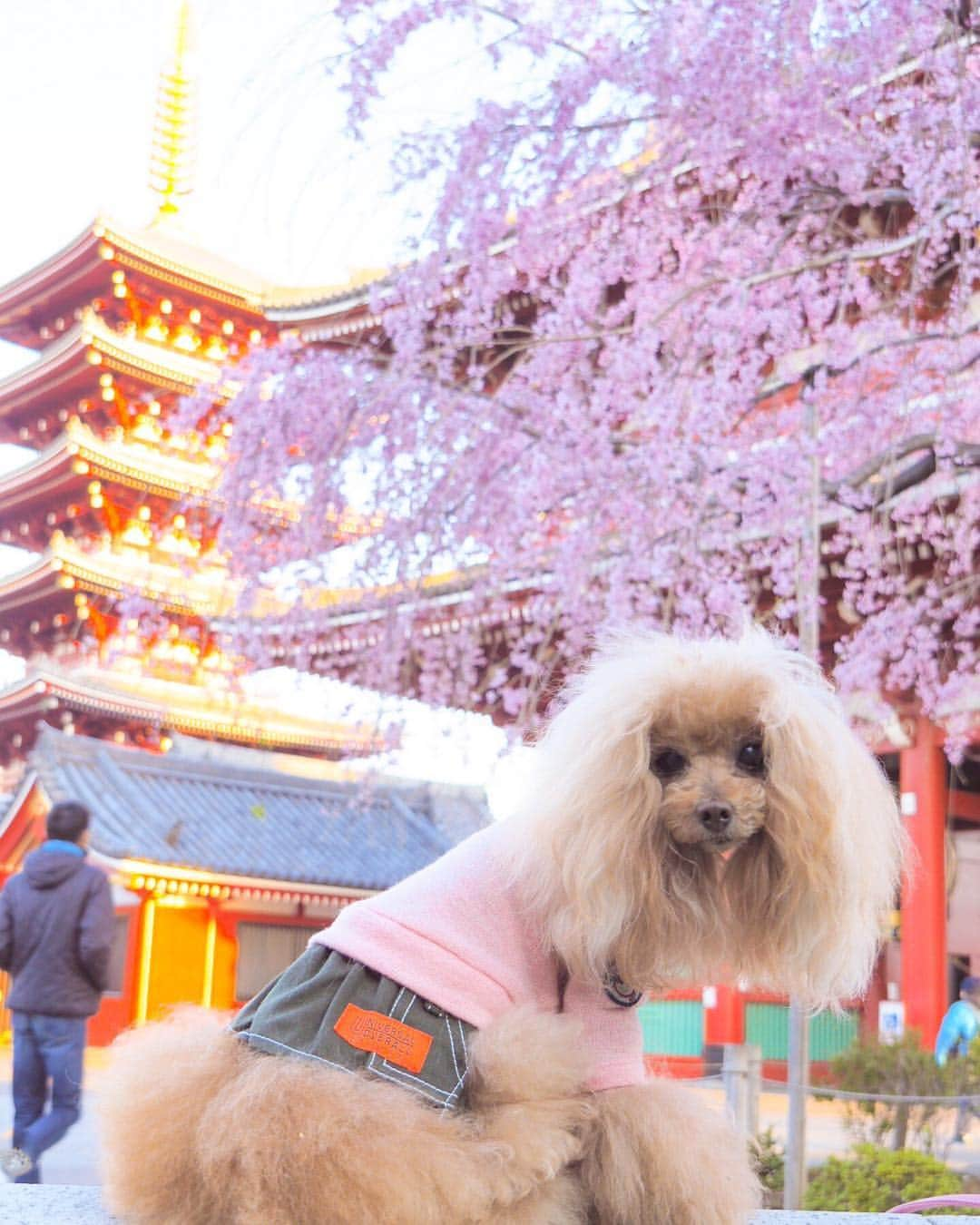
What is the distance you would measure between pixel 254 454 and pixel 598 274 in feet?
7.54

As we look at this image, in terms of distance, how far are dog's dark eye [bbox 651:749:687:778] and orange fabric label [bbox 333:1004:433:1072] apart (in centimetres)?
45

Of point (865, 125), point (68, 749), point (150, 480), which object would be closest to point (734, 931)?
point (865, 125)

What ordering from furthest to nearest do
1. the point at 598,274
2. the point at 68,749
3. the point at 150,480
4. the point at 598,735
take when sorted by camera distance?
the point at 150,480 → the point at 68,749 → the point at 598,274 → the point at 598,735

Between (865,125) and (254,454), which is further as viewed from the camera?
(254,454)

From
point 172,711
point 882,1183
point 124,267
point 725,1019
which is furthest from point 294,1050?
point 124,267

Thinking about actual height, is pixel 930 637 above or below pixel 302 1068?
above

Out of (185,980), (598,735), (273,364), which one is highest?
(273,364)

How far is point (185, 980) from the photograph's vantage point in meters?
13.7

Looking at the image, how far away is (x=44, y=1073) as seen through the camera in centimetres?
468

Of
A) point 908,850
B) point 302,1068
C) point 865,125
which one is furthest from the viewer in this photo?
point 865,125

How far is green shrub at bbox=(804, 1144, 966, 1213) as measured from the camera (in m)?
5.61

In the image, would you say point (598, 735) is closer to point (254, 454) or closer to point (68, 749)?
point (254, 454)

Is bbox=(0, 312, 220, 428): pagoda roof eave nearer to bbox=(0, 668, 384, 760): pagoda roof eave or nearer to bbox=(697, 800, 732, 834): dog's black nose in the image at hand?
bbox=(0, 668, 384, 760): pagoda roof eave

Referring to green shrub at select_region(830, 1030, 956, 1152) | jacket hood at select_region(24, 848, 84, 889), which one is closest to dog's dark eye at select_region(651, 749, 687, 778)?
jacket hood at select_region(24, 848, 84, 889)
